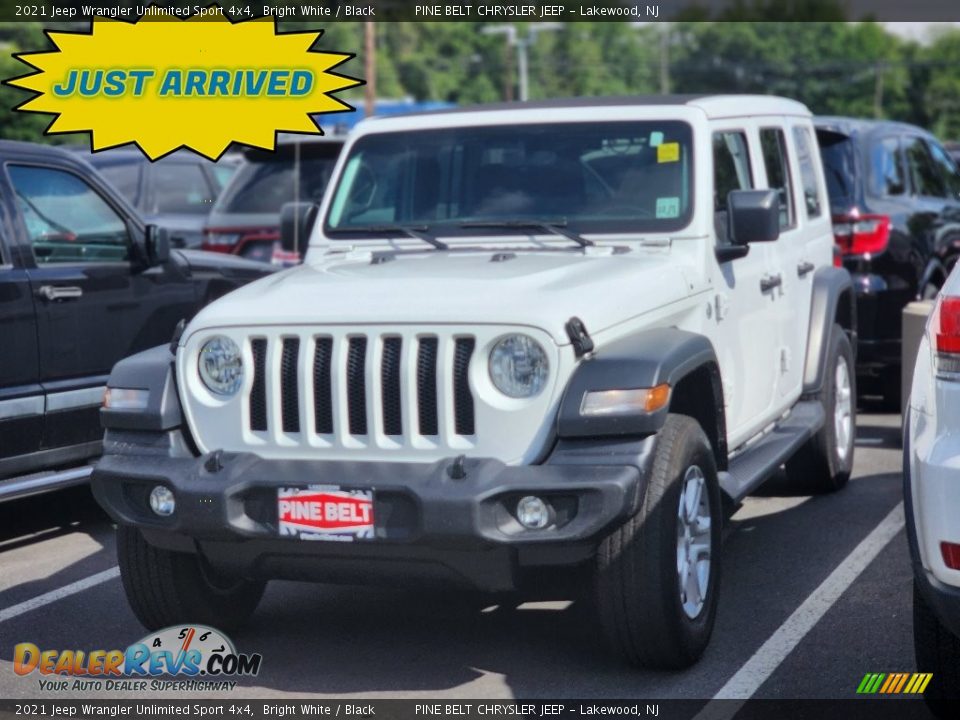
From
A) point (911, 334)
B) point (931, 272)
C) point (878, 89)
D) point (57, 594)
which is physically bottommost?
point (57, 594)

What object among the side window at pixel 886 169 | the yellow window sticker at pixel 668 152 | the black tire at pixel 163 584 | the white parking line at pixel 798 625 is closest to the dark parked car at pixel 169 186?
the side window at pixel 886 169

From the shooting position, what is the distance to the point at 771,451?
643 cm

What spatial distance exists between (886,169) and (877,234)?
70cm

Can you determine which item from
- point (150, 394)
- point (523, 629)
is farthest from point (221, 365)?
point (523, 629)

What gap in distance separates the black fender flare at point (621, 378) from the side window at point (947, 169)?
717 cm

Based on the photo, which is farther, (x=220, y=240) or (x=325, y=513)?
(x=220, y=240)

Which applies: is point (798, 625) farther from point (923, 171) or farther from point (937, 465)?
point (923, 171)

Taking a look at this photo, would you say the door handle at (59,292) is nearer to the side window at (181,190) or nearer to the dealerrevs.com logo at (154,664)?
the dealerrevs.com logo at (154,664)

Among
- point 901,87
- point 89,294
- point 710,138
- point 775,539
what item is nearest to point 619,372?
point 710,138

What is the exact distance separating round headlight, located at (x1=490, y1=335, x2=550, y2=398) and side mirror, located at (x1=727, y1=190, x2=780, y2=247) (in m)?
1.62

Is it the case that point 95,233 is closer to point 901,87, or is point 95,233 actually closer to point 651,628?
point 651,628

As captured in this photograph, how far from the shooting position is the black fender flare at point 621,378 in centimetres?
452

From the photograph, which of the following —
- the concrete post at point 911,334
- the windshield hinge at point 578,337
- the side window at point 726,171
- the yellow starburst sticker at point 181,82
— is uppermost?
the yellow starburst sticker at point 181,82

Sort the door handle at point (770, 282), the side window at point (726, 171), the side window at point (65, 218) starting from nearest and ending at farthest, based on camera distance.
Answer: the side window at point (726, 171), the door handle at point (770, 282), the side window at point (65, 218)
